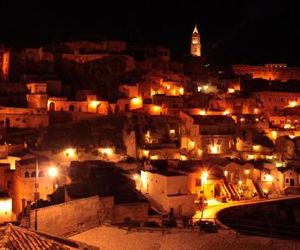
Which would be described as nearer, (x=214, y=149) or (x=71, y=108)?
(x=214, y=149)

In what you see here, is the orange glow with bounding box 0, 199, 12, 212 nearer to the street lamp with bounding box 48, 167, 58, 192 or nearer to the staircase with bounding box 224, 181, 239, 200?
the street lamp with bounding box 48, 167, 58, 192

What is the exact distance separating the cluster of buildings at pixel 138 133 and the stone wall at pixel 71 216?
0.37 feet

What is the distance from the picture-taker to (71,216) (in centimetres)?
2264

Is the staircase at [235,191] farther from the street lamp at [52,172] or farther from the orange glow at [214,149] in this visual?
the street lamp at [52,172]

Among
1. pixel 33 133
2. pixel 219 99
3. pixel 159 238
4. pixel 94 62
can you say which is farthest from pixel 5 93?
pixel 159 238

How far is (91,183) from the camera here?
101ft

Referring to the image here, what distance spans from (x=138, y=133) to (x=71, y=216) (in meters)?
23.9

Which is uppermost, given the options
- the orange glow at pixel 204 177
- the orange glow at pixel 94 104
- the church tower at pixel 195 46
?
the church tower at pixel 195 46

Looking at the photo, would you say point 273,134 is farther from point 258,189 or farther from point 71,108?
point 71,108

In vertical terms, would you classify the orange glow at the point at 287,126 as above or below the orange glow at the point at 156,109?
below

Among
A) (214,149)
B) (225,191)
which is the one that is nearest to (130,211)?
(225,191)

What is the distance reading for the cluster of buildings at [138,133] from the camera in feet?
102

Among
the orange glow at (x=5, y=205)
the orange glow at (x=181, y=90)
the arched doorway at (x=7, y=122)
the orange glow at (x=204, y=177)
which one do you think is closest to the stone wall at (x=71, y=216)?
the orange glow at (x=5, y=205)

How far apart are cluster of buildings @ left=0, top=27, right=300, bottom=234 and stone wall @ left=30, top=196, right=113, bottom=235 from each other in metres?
0.11
